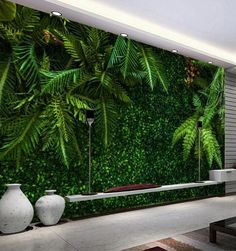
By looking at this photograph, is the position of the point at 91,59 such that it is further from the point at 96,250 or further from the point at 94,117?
the point at 96,250

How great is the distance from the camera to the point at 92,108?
3963 millimetres

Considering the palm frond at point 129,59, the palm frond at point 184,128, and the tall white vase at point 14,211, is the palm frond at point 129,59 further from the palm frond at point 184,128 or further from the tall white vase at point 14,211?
the tall white vase at point 14,211

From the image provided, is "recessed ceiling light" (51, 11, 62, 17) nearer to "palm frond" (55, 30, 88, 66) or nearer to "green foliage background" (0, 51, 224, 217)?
"palm frond" (55, 30, 88, 66)

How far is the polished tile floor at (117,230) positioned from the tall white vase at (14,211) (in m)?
0.10

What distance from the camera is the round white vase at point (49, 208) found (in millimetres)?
3311

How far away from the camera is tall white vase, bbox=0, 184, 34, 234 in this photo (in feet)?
9.92

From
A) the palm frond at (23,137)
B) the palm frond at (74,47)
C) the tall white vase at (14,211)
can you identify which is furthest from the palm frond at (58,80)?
the tall white vase at (14,211)

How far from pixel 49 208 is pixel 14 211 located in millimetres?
437

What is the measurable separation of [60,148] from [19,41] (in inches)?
59.3

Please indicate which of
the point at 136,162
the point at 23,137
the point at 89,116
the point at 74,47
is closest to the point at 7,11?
the point at 74,47

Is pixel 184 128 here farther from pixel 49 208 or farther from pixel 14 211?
pixel 14 211

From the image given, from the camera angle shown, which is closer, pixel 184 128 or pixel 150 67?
pixel 150 67

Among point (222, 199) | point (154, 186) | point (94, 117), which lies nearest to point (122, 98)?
point (94, 117)

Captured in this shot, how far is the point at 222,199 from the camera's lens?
17.7 ft
